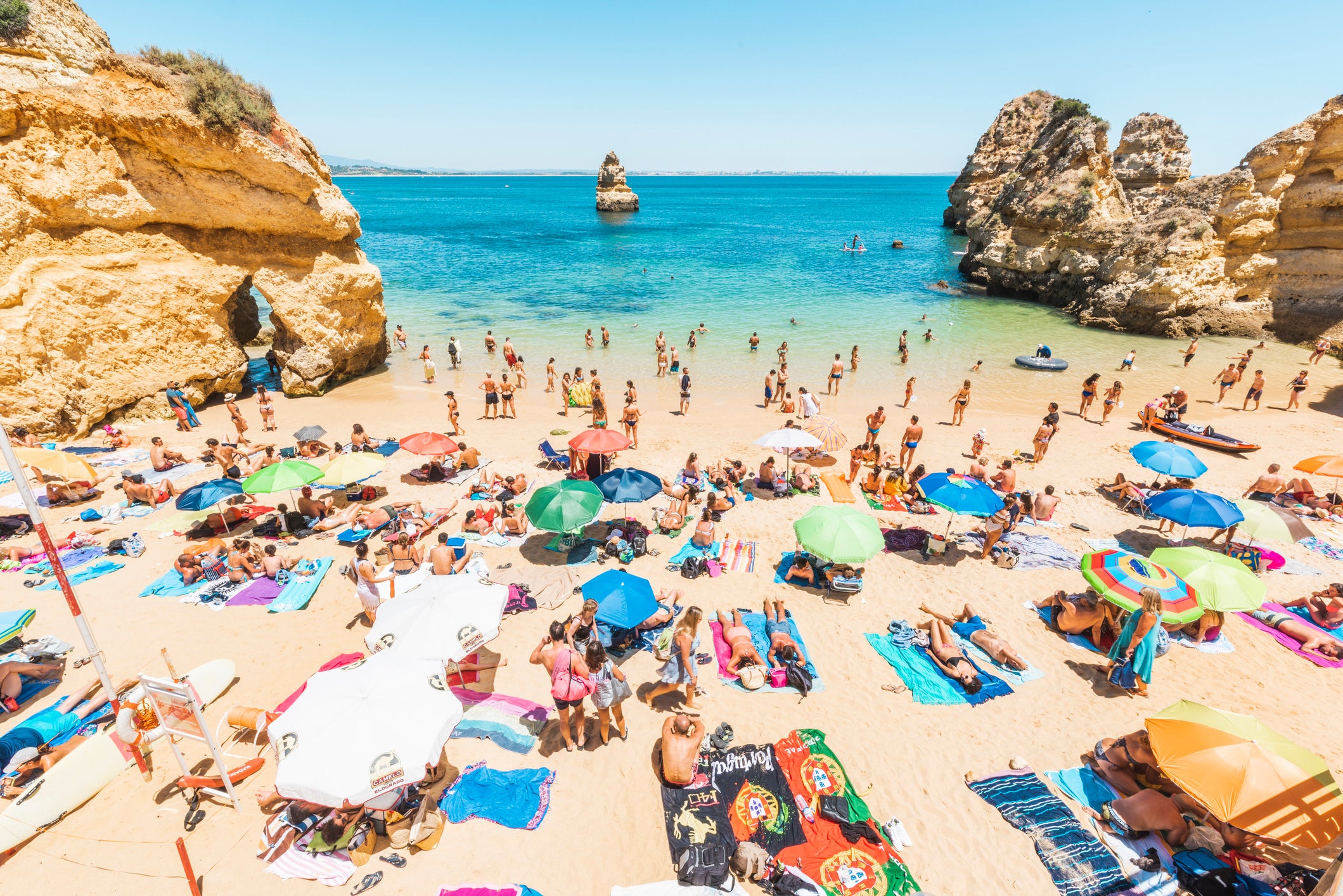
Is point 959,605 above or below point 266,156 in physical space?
below

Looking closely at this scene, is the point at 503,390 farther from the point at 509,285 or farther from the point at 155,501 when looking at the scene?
the point at 509,285

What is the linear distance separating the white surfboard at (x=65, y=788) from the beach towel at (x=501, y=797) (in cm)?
345

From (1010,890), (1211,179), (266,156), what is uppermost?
Result: (1211,179)

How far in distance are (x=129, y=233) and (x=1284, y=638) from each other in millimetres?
25619

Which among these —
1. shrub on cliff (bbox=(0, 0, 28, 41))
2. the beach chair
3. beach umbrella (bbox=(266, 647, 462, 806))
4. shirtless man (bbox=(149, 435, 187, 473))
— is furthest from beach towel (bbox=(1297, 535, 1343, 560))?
shrub on cliff (bbox=(0, 0, 28, 41))

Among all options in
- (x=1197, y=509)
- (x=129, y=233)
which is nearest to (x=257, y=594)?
(x=129, y=233)

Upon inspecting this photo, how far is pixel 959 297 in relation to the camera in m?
36.5

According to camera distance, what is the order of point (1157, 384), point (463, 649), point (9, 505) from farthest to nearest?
point (1157, 384) < point (9, 505) < point (463, 649)

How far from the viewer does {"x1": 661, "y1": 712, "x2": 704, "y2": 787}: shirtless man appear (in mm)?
5770

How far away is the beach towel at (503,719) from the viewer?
645 centimetres

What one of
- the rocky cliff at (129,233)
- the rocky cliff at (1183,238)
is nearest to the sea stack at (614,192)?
the rocky cliff at (1183,238)

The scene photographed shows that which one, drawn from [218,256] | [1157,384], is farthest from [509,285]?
[1157,384]

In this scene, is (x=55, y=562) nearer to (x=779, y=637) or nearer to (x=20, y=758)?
(x=20, y=758)

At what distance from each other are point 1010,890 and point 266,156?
21.1m
